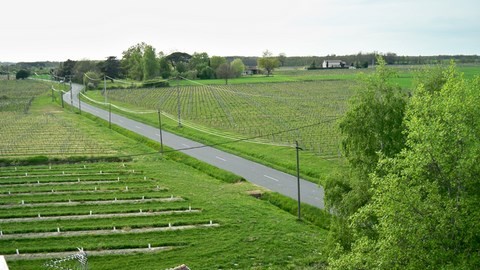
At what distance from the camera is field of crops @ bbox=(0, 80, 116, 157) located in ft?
165

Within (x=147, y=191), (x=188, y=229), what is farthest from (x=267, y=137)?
(x=188, y=229)

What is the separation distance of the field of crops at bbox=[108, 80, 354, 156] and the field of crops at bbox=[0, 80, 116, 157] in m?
13.8

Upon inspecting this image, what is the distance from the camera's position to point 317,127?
5844cm

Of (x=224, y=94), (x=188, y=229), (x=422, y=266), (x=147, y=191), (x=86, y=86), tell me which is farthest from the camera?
(x=86, y=86)

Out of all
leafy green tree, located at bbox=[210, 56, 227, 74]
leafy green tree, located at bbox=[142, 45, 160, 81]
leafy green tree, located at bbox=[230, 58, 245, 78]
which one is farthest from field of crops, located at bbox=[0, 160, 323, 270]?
leafy green tree, located at bbox=[230, 58, 245, 78]

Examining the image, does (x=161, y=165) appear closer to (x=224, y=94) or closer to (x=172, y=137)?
(x=172, y=137)

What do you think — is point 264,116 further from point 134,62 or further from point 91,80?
point 134,62

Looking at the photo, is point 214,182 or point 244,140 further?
point 244,140

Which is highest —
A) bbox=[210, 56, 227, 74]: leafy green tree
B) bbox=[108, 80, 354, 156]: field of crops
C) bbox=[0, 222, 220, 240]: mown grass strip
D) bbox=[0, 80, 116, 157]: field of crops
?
bbox=[210, 56, 227, 74]: leafy green tree

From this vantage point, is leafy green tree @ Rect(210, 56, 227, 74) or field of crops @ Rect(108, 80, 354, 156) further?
leafy green tree @ Rect(210, 56, 227, 74)

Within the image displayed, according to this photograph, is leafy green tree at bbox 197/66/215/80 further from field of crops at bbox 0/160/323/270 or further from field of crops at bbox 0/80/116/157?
field of crops at bbox 0/160/323/270

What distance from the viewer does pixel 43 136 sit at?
59469mm

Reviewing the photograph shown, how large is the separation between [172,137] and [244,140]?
10.3 meters

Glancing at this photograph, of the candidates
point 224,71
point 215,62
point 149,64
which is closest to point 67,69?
point 149,64
